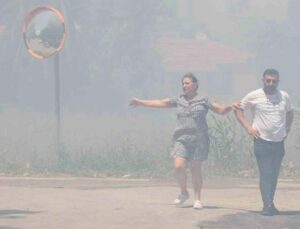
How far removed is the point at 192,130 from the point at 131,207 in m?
1.17

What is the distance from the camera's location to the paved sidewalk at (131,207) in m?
9.51

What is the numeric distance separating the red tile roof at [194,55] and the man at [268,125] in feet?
164

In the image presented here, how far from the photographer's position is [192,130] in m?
10.6

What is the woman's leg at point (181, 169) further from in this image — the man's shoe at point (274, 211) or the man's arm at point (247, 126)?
the man's shoe at point (274, 211)

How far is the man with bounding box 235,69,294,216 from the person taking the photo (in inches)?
406

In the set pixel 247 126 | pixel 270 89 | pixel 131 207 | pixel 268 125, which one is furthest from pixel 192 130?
pixel 131 207

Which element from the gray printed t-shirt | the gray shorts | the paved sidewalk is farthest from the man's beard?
the paved sidewalk

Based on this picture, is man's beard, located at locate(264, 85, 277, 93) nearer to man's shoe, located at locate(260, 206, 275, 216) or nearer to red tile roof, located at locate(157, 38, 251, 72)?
man's shoe, located at locate(260, 206, 275, 216)

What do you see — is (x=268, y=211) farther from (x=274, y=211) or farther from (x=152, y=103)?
(x=152, y=103)

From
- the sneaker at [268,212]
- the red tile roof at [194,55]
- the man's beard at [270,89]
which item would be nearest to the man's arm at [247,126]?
the man's beard at [270,89]

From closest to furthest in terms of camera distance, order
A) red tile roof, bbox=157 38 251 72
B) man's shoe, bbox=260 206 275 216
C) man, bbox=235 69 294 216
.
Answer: man's shoe, bbox=260 206 275 216 < man, bbox=235 69 294 216 < red tile roof, bbox=157 38 251 72

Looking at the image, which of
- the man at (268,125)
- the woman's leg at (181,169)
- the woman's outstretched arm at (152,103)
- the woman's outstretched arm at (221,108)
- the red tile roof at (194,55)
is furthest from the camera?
the red tile roof at (194,55)

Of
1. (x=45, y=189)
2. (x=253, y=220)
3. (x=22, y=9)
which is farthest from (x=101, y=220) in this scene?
(x=22, y=9)

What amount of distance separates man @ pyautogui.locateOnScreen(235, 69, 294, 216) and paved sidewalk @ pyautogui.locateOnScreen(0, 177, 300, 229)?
446mm
